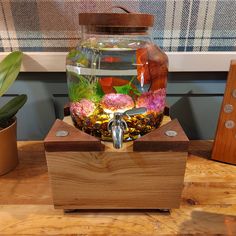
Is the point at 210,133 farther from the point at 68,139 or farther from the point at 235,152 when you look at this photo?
the point at 68,139

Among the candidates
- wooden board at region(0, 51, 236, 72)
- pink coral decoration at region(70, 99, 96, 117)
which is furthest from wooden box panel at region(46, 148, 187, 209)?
wooden board at region(0, 51, 236, 72)

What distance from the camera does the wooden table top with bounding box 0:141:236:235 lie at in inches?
18.3

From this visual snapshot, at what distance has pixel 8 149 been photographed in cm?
60

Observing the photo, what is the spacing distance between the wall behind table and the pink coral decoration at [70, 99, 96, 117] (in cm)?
22

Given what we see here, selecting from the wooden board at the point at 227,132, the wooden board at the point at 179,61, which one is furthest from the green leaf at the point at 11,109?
the wooden board at the point at 227,132

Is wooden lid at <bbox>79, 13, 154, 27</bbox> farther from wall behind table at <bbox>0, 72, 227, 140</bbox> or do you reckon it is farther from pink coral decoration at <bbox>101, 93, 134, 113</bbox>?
wall behind table at <bbox>0, 72, 227, 140</bbox>

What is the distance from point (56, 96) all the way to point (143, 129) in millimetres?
355

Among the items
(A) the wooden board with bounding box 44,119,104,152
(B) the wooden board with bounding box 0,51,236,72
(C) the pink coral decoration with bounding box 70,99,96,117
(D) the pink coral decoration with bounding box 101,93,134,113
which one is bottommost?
(A) the wooden board with bounding box 44,119,104,152

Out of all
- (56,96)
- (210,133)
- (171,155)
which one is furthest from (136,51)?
(210,133)

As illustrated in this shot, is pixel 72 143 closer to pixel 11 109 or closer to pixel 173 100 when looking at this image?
pixel 11 109

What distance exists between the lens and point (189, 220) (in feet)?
1.59

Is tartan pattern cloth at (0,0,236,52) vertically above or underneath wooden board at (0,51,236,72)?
above

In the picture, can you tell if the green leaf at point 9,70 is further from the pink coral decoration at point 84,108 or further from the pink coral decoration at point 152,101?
the pink coral decoration at point 152,101

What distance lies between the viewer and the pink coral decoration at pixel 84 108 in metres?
0.50
